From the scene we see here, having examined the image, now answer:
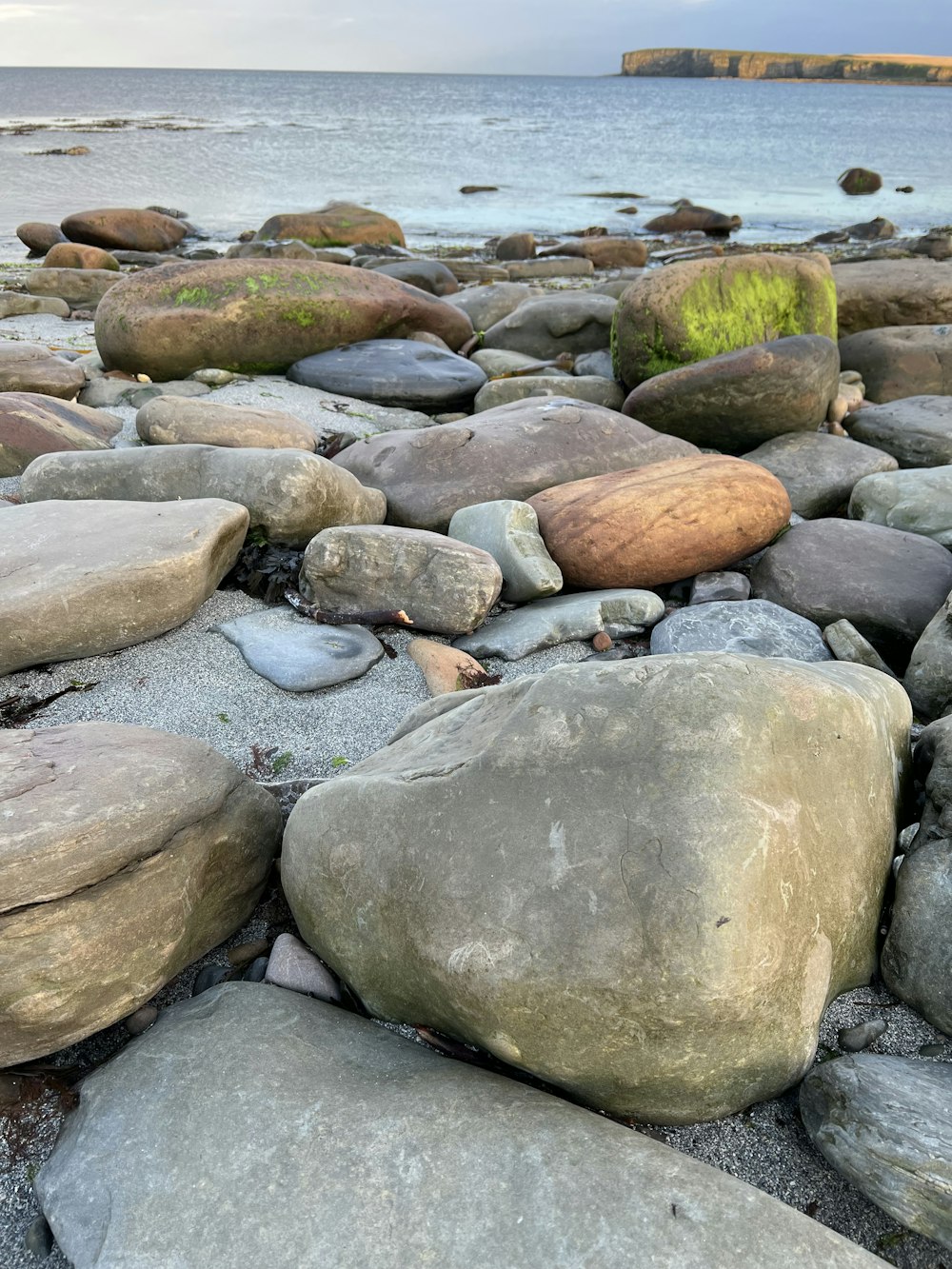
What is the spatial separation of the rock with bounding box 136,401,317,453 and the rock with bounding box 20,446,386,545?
76 centimetres

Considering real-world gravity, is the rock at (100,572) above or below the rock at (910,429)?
above

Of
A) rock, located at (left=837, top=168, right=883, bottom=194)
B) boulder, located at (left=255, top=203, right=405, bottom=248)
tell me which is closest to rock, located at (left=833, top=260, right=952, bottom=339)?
boulder, located at (left=255, top=203, right=405, bottom=248)

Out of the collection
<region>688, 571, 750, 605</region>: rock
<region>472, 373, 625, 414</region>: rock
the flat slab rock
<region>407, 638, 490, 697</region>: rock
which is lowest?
<region>688, 571, 750, 605</region>: rock

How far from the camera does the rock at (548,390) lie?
20.1 ft

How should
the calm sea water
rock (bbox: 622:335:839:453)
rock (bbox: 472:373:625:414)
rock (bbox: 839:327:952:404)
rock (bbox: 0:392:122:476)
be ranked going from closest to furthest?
rock (bbox: 0:392:122:476) < rock (bbox: 622:335:839:453) < rock (bbox: 472:373:625:414) < rock (bbox: 839:327:952:404) < the calm sea water

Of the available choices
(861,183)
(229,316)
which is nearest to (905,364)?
(229,316)

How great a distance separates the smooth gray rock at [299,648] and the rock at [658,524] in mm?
1024

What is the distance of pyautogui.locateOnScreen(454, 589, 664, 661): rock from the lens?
11.6ft

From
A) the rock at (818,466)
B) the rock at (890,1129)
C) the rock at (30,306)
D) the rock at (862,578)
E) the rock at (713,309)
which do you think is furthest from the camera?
the rock at (30,306)

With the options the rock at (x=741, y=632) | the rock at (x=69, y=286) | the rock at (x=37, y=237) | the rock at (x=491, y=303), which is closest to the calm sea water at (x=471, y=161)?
the rock at (x=37, y=237)

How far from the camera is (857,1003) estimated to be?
6.88ft

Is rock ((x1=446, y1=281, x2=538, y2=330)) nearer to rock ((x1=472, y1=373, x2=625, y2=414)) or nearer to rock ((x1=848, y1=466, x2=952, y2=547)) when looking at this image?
rock ((x1=472, y1=373, x2=625, y2=414))

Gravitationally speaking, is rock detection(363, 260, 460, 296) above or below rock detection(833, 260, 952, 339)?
below

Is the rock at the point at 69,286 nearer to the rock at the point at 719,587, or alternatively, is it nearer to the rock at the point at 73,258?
the rock at the point at 73,258
